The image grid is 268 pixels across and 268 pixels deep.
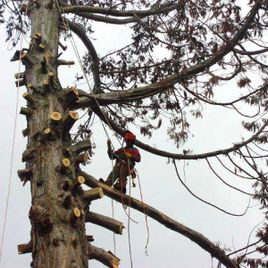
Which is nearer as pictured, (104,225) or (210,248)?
(104,225)

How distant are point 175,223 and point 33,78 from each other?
2091 mm

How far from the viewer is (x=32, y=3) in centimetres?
626

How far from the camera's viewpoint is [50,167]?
4.27 meters

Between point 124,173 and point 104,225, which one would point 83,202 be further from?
point 124,173

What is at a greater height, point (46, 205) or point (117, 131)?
point (117, 131)

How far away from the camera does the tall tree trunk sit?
12.3 feet

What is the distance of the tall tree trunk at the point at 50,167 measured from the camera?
3754mm

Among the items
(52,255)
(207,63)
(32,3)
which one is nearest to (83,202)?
(52,255)

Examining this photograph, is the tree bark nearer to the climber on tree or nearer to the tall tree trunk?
the tall tree trunk

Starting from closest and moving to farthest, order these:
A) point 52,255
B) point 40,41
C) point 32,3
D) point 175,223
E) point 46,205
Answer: point 52,255 < point 46,205 < point 175,223 < point 40,41 < point 32,3

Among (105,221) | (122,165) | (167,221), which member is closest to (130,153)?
(122,165)

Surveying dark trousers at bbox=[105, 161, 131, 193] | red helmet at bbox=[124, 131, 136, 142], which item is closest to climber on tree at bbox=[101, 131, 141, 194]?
dark trousers at bbox=[105, 161, 131, 193]

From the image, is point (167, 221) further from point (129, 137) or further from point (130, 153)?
point (129, 137)

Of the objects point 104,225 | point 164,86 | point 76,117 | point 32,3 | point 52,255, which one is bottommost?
point 52,255
